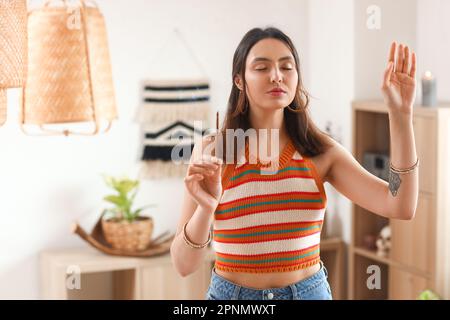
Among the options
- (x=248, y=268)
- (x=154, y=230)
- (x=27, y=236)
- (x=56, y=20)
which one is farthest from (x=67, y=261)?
(x=248, y=268)

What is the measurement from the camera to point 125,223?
3406mm

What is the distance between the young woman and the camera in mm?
1222

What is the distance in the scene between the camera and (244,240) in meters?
1.27

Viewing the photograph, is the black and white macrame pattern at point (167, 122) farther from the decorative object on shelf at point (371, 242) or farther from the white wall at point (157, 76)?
the decorative object on shelf at point (371, 242)

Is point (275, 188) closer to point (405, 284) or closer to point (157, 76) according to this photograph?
point (405, 284)

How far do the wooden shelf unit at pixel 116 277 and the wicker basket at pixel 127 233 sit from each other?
0.07 meters

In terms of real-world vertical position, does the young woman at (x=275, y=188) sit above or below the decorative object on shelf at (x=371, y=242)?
above

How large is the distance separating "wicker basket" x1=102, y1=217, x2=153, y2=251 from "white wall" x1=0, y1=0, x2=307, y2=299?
23 cm

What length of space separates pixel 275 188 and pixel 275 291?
168 mm

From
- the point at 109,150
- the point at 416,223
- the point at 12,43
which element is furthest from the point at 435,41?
the point at 12,43

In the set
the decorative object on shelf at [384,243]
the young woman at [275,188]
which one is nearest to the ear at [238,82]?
the young woman at [275,188]

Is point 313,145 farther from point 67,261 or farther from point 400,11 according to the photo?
point 400,11

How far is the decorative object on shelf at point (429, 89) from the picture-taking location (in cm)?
315

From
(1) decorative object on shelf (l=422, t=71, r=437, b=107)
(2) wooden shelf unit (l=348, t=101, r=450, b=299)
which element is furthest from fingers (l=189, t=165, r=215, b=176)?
(1) decorative object on shelf (l=422, t=71, r=437, b=107)
